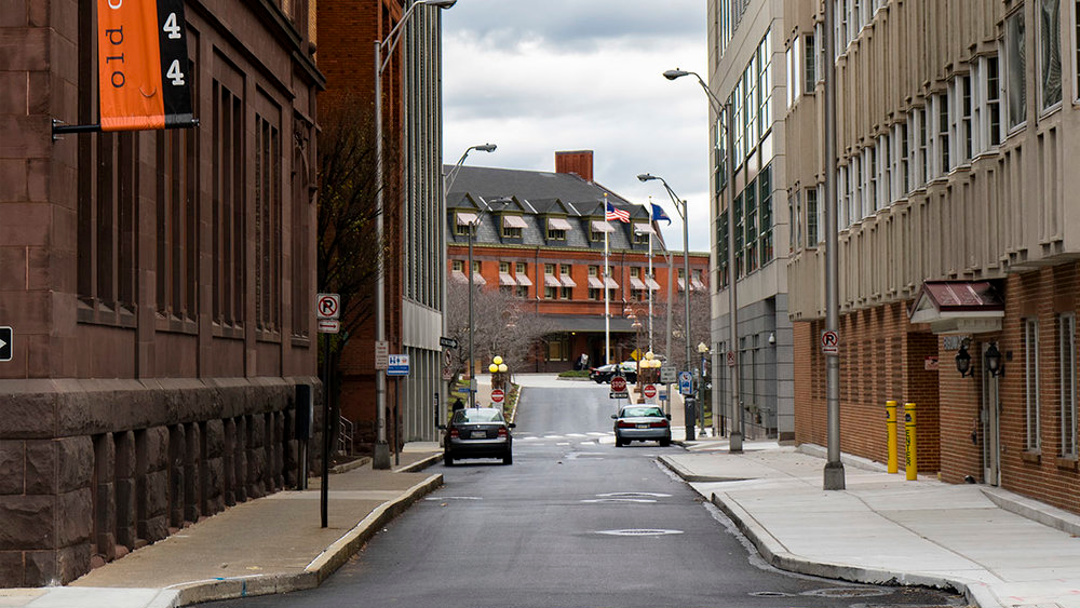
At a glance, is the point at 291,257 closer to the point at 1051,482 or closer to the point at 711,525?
the point at 711,525

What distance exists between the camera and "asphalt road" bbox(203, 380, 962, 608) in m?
13.8

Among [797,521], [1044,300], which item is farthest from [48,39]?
[1044,300]

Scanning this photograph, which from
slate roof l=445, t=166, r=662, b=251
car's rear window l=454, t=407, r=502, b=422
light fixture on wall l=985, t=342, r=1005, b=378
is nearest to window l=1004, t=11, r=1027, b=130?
light fixture on wall l=985, t=342, r=1005, b=378

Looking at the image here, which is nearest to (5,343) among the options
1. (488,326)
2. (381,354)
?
(381,354)

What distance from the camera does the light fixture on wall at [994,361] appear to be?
23.1 m

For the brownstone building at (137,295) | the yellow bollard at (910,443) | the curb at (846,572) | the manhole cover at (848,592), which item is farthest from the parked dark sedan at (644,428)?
the manhole cover at (848,592)

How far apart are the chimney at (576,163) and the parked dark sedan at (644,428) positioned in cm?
8922

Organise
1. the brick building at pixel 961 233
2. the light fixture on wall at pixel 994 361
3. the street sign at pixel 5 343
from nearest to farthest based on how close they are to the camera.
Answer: the street sign at pixel 5 343, the brick building at pixel 961 233, the light fixture on wall at pixel 994 361

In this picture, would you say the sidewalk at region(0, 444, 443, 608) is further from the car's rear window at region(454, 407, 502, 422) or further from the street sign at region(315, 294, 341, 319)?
the car's rear window at region(454, 407, 502, 422)

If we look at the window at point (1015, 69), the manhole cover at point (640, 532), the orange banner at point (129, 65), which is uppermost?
the window at point (1015, 69)

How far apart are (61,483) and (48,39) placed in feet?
13.2

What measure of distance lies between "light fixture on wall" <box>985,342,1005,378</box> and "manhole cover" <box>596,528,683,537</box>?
5504 millimetres

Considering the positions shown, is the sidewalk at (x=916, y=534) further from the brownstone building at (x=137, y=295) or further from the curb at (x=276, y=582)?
the brownstone building at (x=137, y=295)

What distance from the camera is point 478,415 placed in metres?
44.0
